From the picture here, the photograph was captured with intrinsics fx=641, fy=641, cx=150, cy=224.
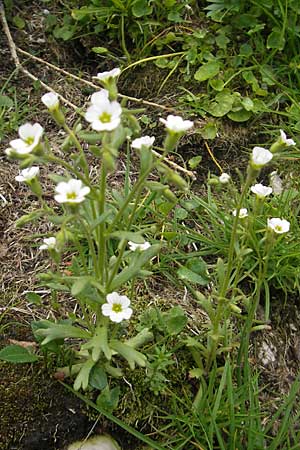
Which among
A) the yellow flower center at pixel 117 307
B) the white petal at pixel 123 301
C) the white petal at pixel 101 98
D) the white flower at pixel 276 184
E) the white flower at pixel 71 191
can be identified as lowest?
the white flower at pixel 276 184

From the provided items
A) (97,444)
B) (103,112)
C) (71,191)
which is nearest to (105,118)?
(103,112)

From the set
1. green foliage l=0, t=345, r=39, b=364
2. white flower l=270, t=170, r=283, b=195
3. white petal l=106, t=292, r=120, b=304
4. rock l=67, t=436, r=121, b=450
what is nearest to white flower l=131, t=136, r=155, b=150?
white petal l=106, t=292, r=120, b=304

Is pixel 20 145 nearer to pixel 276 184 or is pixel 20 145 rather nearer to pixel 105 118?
pixel 105 118

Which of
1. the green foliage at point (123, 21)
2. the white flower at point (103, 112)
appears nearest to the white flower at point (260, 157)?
the white flower at point (103, 112)

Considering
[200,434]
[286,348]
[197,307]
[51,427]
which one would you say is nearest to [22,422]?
[51,427]

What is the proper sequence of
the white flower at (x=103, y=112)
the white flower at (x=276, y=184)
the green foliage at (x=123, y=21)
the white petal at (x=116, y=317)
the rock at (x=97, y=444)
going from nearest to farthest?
the white flower at (x=103, y=112) < the white petal at (x=116, y=317) < the rock at (x=97, y=444) < the white flower at (x=276, y=184) < the green foliage at (x=123, y=21)

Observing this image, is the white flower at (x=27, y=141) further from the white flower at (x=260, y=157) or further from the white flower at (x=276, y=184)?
the white flower at (x=276, y=184)

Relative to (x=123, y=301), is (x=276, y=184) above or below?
below
